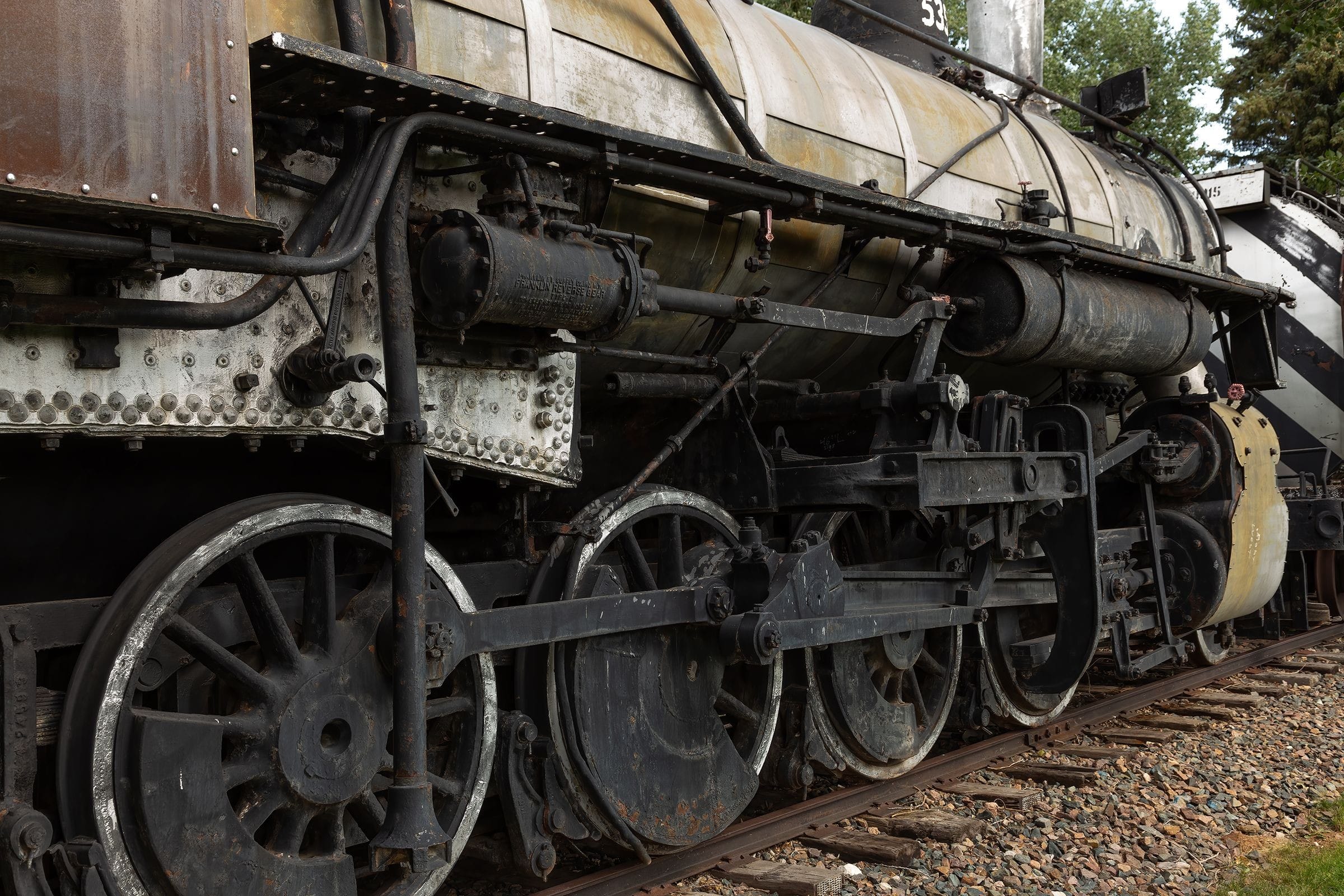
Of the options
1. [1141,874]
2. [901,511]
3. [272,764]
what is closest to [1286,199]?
[901,511]

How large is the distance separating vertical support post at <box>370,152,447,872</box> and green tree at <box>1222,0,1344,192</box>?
13.3 meters

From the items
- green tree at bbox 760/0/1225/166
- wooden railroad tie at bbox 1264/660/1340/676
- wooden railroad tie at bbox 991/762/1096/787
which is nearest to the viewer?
wooden railroad tie at bbox 991/762/1096/787

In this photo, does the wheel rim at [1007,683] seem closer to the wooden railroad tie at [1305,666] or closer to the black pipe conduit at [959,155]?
the black pipe conduit at [959,155]

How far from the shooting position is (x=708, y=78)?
4.03 meters

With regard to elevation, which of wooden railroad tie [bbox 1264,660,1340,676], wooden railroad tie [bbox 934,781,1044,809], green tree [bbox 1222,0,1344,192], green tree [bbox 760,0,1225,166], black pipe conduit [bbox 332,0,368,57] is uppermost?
green tree [bbox 760,0,1225,166]

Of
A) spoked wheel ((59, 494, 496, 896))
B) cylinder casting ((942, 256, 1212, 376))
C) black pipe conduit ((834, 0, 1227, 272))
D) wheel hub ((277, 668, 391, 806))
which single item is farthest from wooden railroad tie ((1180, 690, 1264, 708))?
wheel hub ((277, 668, 391, 806))

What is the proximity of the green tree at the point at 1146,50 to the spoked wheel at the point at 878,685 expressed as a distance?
87.0 feet

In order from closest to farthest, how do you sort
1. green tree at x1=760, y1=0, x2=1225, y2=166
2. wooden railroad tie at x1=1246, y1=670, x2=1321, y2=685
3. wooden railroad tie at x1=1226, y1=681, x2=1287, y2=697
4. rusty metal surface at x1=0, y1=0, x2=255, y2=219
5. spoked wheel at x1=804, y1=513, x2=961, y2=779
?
rusty metal surface at x1=0, y1=0, x2=255, y2=219 → spoked wheel at x1=804, y1=513, x2=961, y2=779 → wooden railroad tie at x1=1226, y1=681, x2=1287, y2=697 → wooden railroad tie at x1=1246, y1=670, x2=1321, y2=685 → green tree at x1=760, y1=0, x2=1225, y2=166

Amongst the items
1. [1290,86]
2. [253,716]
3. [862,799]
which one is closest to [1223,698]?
[862,799]

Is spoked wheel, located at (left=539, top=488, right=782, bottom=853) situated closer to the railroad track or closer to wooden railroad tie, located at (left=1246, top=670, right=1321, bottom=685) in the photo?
the railroad track

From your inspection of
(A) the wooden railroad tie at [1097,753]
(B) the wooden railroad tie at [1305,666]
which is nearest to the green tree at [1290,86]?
(B) the wooden railroad tie at [1305,666]

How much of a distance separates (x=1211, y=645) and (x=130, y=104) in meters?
7.27

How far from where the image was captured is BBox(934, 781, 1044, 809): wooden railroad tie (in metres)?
5.04

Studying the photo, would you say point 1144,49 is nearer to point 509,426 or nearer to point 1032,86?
point 1032,86
